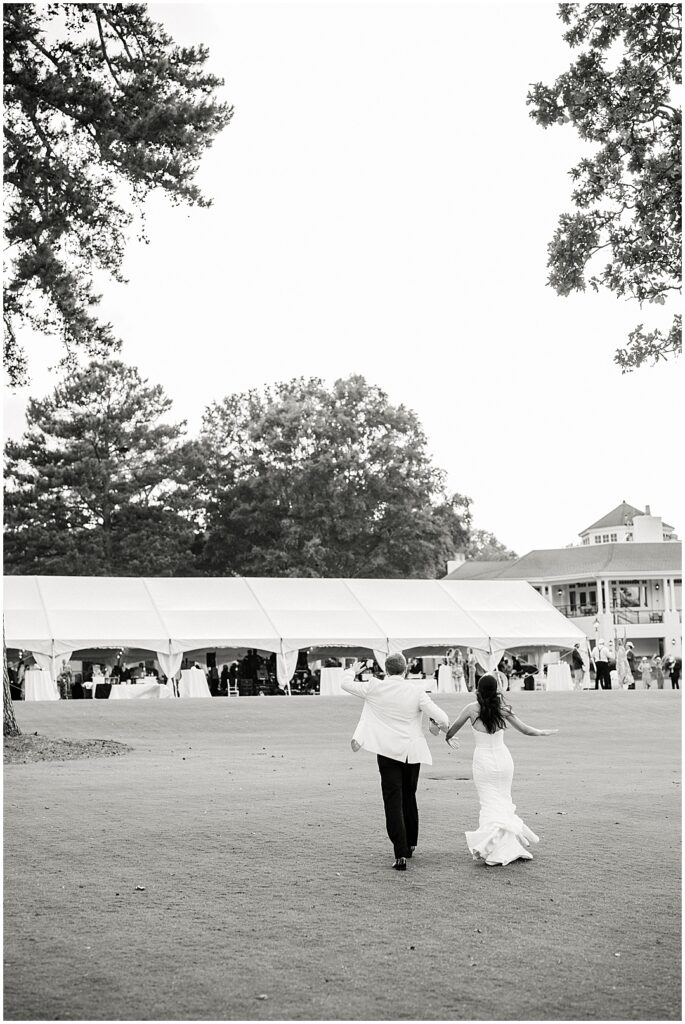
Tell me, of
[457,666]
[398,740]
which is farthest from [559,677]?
[398,740]

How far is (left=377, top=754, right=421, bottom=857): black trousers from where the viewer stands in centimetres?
855

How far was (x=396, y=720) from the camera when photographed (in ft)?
29.2

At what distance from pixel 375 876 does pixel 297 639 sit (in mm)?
25345

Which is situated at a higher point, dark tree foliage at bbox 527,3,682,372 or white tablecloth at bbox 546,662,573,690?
dark tree foliage at bbox 527,3,682,372

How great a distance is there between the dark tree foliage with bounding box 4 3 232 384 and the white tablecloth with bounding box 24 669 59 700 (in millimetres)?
13193

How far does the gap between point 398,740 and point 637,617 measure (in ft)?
177

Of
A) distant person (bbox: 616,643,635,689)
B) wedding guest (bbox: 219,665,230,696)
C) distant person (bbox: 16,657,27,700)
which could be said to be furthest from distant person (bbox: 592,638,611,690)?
distant person (bbox: 16,657,27,700)

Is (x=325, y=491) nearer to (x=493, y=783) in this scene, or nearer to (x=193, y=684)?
(x=193, y=684)

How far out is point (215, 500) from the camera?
57562 mm

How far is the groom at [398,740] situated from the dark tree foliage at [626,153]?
220 inches

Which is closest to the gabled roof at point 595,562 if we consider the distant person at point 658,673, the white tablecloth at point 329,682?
the distant person at point 658,673

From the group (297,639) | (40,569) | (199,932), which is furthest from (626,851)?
(40,569)

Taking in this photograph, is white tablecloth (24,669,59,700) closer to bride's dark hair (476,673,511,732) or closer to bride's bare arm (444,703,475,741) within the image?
bride's bare arm (444,703,475,741)

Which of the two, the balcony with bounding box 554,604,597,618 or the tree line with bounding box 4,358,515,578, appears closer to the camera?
the tree line with bounding box 4,358,515,578
